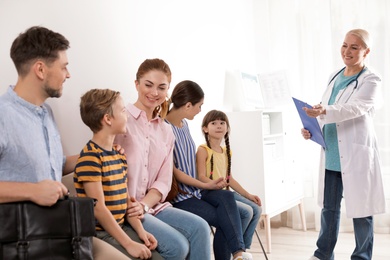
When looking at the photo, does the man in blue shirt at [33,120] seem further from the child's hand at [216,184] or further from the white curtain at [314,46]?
the white curtain at [314,46]

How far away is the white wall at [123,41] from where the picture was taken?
2303 mm

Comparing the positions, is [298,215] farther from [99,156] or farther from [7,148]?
[7,148]

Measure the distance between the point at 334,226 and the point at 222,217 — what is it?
89 centimetres

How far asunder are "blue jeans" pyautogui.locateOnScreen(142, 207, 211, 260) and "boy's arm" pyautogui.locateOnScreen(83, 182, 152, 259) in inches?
6.1

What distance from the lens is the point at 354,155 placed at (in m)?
3.04

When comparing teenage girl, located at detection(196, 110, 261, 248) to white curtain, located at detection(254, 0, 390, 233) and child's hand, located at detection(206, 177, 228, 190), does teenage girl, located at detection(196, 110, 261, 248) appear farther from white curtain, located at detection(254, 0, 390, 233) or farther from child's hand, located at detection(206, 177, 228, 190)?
white curtain, located at detection(254, 0, 390, 233)

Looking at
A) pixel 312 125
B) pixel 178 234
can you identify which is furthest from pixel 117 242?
pixel 312 125

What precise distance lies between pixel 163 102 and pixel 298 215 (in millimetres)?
2356

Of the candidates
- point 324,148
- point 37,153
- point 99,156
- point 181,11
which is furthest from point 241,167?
point 37,153

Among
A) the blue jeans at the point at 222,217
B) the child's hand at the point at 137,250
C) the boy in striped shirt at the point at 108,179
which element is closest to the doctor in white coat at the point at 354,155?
the blue jeans at the point at 222,217

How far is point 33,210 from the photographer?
1.57 meters

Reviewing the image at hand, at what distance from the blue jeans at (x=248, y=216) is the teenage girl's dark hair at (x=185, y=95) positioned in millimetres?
611

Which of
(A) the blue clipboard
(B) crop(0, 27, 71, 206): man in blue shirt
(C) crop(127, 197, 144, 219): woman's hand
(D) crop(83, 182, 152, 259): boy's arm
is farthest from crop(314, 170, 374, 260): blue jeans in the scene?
(B) crop(0, 27, 71, 206): man in blue shirt

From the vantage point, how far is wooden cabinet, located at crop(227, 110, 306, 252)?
3789mm
